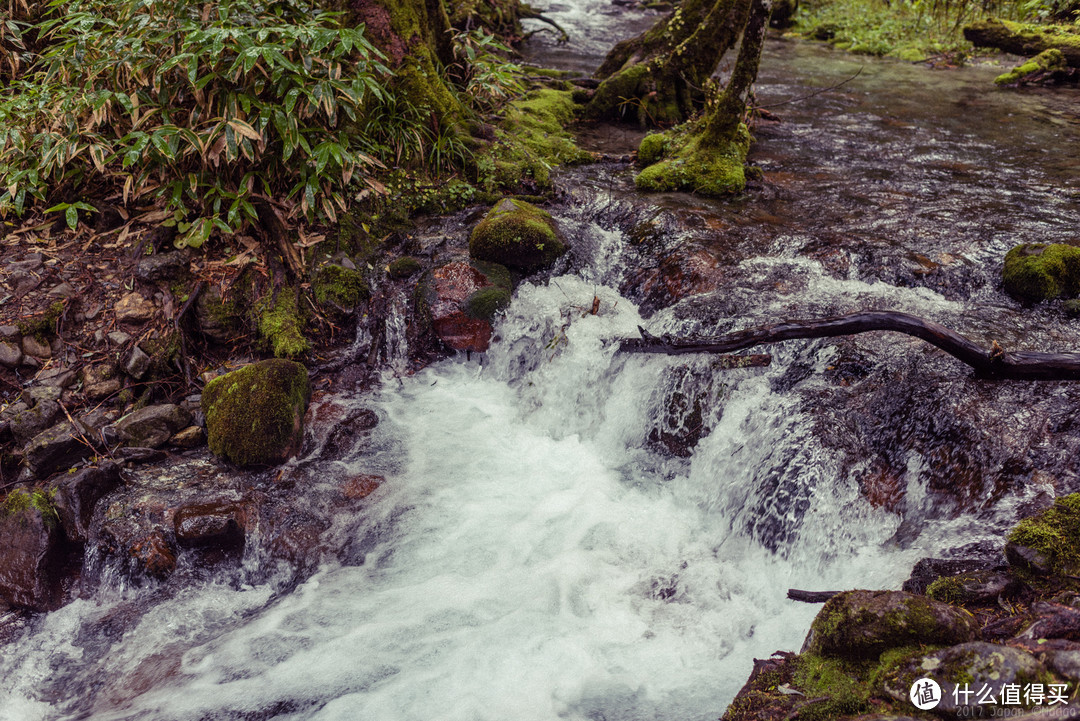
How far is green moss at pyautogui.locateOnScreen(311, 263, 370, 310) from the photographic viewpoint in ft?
18.0

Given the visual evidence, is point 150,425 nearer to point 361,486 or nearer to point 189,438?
point 189,438

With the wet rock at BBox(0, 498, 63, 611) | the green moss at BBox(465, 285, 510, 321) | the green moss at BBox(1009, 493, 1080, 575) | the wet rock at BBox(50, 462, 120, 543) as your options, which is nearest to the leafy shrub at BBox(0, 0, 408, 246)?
the green moss at BBox(465, 285, 510, 321)

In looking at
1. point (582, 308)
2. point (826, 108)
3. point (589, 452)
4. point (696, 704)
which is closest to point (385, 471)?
point (589, 452)

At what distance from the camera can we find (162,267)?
5.05 meters

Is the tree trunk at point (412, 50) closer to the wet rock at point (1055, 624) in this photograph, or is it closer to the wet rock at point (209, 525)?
the wet rock at point (209, 525)

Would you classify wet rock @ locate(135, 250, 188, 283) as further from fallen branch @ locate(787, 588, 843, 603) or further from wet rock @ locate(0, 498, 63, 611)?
fallen branch @ locate(787, 588, 843, 603)

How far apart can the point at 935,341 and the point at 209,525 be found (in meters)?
4.69

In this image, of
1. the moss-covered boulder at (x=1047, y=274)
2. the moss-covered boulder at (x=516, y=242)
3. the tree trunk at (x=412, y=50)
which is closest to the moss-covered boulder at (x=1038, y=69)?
the moss-covered boulder at (x=1047, y=274)

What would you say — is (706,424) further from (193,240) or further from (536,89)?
(536,89)

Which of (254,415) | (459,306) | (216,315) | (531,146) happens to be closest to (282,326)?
(216,315)

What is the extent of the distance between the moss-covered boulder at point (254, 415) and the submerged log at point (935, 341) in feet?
10.4

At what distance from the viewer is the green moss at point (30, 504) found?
12.6ft

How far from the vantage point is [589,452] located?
512cm

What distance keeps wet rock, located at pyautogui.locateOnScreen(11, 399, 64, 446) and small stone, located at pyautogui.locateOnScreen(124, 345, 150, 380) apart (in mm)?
555
